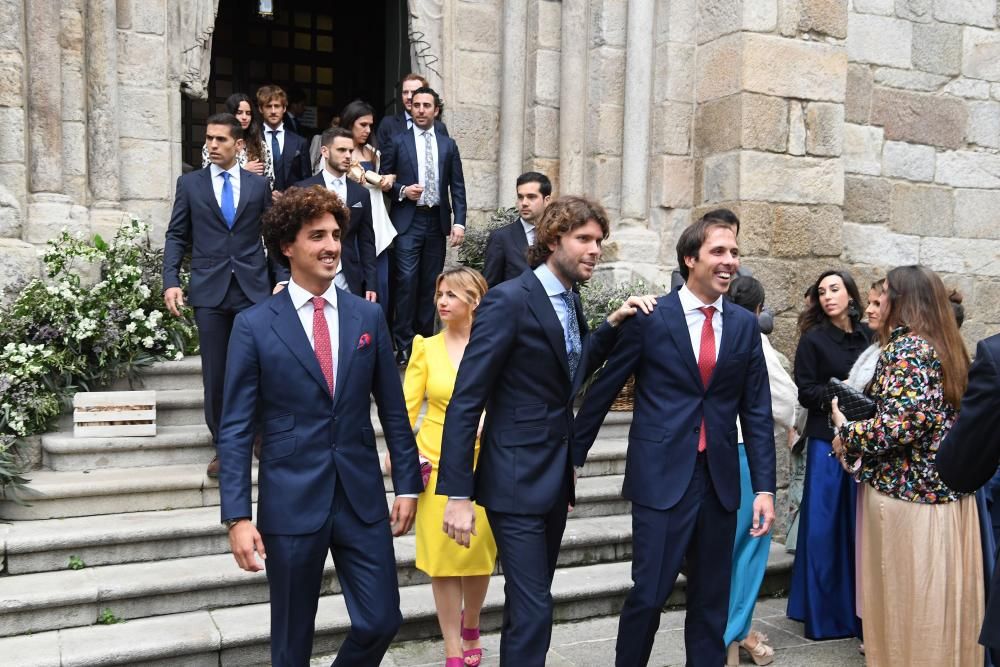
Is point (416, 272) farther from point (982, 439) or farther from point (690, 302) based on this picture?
point (982, 439)

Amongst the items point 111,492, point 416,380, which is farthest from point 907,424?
point 111,492

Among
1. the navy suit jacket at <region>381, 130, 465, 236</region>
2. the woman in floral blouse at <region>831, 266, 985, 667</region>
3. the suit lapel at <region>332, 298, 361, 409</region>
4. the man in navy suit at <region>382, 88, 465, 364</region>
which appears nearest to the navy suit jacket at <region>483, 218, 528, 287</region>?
the man in navy suit at <region>382, 88, 465, 364</region>

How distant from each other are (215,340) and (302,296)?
7.44ft

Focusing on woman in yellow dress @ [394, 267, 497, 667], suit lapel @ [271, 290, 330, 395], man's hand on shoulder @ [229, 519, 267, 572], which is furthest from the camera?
woman in yellow dress @ [394, 267, 497, 667]

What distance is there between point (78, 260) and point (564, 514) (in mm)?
4101

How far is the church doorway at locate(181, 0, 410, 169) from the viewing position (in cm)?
1078

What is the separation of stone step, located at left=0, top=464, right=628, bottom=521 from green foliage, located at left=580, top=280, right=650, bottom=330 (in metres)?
3.01

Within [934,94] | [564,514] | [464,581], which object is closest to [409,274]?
[464,581]

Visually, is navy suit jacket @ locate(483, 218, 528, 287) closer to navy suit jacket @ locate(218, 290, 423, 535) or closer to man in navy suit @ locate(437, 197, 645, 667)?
man in navy suit @ locate(437, 197, 645, 667)

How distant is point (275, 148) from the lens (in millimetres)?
6660

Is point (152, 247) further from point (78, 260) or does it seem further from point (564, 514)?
point (564, 514)

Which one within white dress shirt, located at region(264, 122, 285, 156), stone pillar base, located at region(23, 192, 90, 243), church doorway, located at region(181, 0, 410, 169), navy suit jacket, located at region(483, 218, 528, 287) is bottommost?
navy suit jacket, located at region(483, 218, 528, 287)

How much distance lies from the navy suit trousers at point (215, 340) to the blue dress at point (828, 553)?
3.11 meters

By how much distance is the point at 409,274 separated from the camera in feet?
22.2
